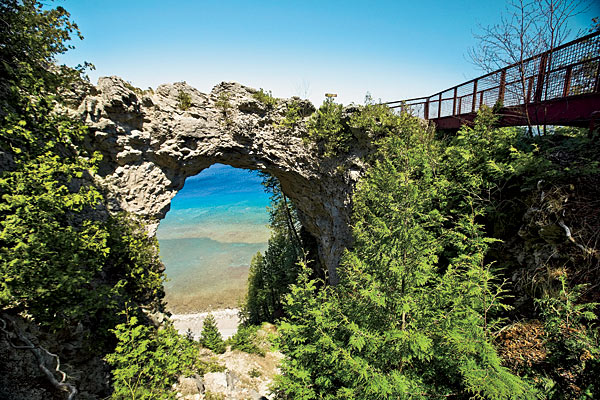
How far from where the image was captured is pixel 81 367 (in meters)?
5.51

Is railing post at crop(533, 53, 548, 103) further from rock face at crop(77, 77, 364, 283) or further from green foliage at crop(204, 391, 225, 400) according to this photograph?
green foliage at crop(204, 391, 225, 400)

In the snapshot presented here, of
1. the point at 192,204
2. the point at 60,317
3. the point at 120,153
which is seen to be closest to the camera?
the point at 60,317

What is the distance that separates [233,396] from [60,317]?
489cm

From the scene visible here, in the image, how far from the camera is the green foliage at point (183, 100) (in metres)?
9.75

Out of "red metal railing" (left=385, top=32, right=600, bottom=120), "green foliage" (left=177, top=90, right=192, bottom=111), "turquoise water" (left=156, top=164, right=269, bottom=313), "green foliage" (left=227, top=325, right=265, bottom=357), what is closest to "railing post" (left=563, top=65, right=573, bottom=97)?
"red metal railing" (left=385, top=32, right=600, bottom=120)

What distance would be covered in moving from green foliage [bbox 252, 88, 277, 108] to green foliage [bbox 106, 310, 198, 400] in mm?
9286

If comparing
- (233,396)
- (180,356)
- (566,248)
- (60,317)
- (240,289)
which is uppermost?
(566,248)

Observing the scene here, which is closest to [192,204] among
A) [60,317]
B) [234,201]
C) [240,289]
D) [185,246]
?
[234,201]

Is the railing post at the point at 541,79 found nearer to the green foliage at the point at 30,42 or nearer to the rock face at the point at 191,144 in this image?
the rock face at the point at 191,144

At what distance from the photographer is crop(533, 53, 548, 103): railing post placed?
250 inches

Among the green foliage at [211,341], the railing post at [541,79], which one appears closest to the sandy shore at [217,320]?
the green foliage at [211,341]

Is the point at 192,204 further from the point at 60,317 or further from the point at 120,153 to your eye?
the point at 60,317

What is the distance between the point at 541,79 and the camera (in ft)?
21.1

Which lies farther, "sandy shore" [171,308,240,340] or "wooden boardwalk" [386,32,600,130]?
"sandy shore" [171,308,240,340]
